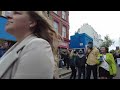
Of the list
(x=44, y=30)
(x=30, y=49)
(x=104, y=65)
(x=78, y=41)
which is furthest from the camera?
(x=104, y=65)

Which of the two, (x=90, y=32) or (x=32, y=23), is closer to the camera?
(x=32, y=23)

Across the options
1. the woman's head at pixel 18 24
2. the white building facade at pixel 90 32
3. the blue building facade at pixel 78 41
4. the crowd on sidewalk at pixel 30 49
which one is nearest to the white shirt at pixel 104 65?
the white building facade at pixel 90 32

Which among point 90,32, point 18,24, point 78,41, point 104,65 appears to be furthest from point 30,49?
point 104,65

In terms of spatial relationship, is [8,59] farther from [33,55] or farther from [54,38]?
[54,38]

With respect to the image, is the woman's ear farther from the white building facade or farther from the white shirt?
the white shirt

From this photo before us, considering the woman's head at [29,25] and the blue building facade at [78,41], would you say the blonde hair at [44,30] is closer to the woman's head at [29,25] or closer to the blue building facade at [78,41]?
the woman's head at [29,25]

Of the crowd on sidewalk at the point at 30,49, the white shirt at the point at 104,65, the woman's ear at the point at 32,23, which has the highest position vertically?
the woman's ear at the point at 32,23

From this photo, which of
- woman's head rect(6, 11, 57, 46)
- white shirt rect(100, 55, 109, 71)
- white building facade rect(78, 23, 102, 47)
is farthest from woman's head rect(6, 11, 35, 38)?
white shirt rect(100, 55, 109, 71)

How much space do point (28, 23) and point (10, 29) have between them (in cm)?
7

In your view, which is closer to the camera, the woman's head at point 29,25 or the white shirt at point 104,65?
the woman's head at point 29,25

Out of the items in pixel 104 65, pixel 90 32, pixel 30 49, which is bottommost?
pixel 104 65

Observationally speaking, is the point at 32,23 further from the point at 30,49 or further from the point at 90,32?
the point at 90,32
